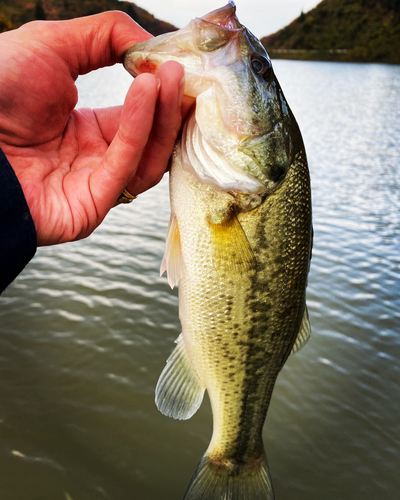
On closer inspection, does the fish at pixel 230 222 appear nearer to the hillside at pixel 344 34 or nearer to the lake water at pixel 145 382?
the lake water at pixel 145 382

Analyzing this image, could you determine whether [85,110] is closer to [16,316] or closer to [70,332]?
[70,332]

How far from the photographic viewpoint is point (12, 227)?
66.6 inches

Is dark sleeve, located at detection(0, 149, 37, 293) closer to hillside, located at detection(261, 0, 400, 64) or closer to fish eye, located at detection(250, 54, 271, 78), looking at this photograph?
fish eye, located at detection(250, 54, 271, 78)

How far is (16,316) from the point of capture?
554 cm

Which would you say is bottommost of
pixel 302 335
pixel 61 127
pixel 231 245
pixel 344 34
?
pixel 344 34

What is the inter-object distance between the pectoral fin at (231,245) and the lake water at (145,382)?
108 inches

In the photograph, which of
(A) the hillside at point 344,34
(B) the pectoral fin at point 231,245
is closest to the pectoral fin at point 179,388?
(B) the pectoral fin at point 231,245

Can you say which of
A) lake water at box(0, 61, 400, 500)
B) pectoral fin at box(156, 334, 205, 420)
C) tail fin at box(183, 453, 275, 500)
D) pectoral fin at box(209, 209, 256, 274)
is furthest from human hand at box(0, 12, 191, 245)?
lake water at box(0, 61, 400, 500)

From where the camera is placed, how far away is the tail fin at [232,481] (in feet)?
7.39

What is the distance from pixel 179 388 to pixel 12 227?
3.85 feet

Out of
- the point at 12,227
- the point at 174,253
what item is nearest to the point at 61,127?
the point at 12,227

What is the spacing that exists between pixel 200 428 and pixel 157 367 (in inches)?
40.0

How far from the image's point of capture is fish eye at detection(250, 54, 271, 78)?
5.78 feet

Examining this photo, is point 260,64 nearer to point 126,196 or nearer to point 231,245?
point 231,245
